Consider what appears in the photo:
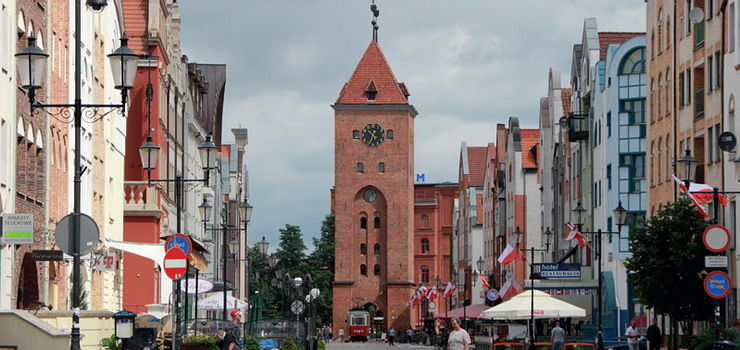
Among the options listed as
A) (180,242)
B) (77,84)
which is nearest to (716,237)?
(180,242)

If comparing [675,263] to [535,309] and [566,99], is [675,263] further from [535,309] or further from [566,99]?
[566,99]

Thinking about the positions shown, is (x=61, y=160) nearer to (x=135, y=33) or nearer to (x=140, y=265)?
(x=140, y=265)

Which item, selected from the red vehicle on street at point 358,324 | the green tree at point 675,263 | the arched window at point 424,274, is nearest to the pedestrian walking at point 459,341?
the green tree at point 675,263

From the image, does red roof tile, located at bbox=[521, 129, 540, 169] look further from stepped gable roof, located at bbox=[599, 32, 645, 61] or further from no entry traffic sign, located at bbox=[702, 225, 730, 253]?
no entry traffic sign, located at bbox=[702, 225, 730, 253]

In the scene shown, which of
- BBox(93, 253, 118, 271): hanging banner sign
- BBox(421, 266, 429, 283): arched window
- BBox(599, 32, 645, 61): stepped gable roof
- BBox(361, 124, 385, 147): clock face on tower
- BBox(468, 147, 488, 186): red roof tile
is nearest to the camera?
BBox(93, 253, 118, 271): hanging banner sign

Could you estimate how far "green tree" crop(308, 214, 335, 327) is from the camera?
146000mm

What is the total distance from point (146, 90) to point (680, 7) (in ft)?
63.0

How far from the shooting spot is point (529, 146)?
99.9m

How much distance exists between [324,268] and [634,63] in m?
103

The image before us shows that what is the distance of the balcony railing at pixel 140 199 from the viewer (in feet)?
160

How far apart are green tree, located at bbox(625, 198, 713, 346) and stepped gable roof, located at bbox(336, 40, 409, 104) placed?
10158 centimetres

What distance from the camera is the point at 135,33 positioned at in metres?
53.5

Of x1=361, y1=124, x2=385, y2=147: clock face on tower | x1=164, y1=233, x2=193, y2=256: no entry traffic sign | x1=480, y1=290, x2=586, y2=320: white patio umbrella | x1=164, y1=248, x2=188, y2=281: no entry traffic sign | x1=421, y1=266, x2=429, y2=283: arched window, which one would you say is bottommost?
x1=480, y1=290, x2=586, y2=320: white patio umbrella

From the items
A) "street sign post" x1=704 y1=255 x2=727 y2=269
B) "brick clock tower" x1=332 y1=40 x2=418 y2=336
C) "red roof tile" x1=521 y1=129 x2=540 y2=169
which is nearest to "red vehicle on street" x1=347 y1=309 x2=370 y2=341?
"brick clock tower" x1=332 y1=40 x2=418 y2=336
